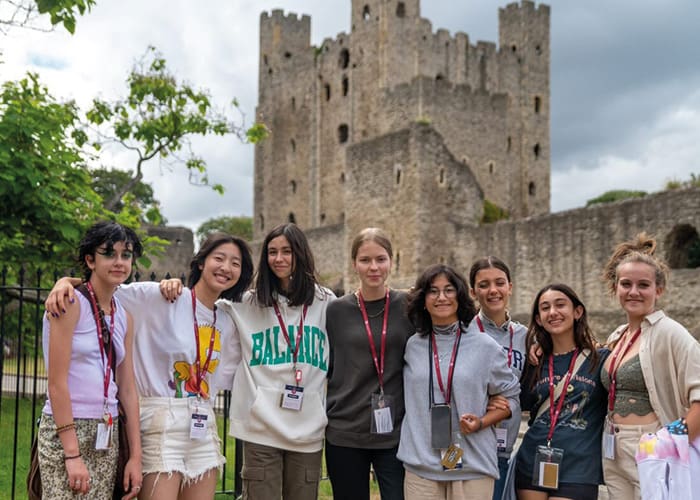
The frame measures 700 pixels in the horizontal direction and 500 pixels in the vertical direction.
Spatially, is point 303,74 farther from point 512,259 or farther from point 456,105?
point 512,259

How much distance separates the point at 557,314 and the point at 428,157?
20.3 metres

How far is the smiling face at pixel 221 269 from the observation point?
388 cm

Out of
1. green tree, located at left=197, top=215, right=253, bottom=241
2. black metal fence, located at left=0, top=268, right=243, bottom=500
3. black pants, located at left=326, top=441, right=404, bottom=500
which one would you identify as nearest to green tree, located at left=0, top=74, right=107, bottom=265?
black metal fence, located at left=0, top=268, right=243, bottom=500

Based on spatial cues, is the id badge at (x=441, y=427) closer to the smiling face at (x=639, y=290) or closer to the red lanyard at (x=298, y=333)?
the red lanyard at (x=298, y=333)

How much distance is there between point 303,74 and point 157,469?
43.5 meters

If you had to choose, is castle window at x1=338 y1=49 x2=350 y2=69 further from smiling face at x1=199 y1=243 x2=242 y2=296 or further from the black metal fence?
smiling face at x1=199 y1=243 x2=242 y2=296

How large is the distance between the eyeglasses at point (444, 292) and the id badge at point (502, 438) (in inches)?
32.5

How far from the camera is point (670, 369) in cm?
358

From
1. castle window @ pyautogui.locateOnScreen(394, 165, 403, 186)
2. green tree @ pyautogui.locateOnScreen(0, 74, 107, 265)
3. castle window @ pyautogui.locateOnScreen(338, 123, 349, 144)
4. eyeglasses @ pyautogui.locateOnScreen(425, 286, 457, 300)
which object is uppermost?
castle window @ pyautogui.locateOnScreen(338, 123, 349, 144)

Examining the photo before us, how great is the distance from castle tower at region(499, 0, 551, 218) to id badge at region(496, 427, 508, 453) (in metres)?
36.9

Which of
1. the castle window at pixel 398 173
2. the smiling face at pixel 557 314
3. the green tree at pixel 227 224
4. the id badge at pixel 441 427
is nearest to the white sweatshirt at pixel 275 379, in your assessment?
the id badge at pixel 441 427

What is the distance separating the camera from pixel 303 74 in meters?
45.2

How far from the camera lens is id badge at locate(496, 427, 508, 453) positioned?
4043mm

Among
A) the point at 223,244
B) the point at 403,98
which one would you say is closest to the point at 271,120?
the point at 403,98
